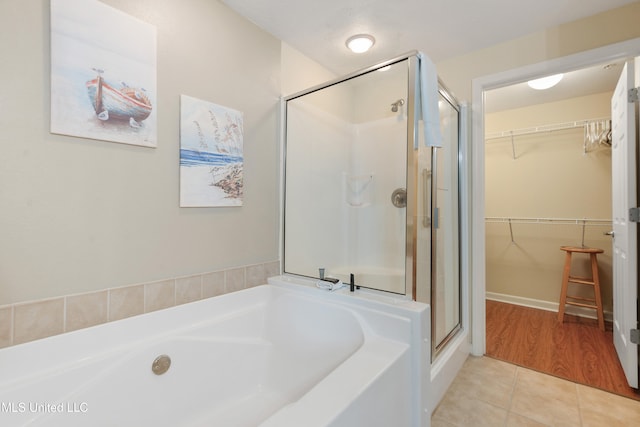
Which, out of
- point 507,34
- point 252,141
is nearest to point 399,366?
point 252,141

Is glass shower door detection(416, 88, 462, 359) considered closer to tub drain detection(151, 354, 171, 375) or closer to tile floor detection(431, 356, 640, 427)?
tile floor detection(431, 356, 640, 427)

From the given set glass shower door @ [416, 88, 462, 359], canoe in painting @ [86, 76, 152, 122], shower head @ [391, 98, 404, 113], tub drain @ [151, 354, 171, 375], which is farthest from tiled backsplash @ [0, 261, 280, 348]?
shower head @ [391, 98, 404, 113]

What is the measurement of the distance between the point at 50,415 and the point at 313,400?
35.0 inches

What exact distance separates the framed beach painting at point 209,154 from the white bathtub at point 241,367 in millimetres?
581

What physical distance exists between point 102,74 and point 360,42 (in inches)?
64.8

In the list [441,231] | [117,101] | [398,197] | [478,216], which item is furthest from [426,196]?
[117,101]

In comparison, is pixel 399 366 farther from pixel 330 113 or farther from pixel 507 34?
pixel 507 34

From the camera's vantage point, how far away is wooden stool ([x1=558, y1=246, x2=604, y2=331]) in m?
2.72

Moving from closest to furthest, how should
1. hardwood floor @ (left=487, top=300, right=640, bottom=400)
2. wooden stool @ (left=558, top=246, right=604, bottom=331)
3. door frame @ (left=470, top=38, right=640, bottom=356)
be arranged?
hardwood floor @ (left=487, top=300, right=640, bottom=400), door frame @ (left=470, top=38, right=640, bottom=356), wooden stool @ (left=558, top=246, right=604, bottom=331)

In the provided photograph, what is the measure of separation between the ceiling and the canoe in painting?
840mm

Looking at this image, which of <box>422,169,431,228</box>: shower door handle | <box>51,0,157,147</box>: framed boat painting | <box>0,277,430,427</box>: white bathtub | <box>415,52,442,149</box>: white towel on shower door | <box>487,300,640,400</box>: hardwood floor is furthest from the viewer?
<box>487,300,640,400</box>: hardwood floor

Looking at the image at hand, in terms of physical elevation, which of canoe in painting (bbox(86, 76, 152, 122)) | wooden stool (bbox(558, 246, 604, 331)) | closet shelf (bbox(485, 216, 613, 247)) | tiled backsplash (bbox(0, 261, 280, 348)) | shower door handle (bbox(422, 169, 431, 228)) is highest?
canoe in painting (bbox(86, 76, 152, 122))

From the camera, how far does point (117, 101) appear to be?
126 centimetres

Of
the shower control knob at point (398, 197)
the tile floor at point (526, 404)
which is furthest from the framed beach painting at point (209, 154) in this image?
the tile floor at point (526, 404)
